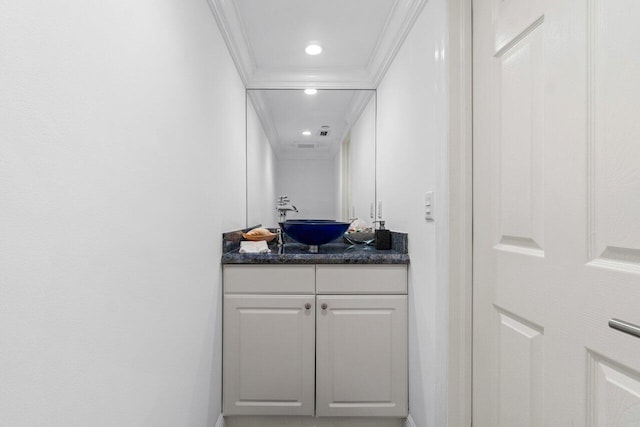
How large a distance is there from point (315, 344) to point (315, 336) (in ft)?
0.14

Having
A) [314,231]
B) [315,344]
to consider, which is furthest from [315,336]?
[314,231]

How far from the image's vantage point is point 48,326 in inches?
23.5

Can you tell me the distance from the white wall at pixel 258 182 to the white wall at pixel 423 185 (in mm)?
882

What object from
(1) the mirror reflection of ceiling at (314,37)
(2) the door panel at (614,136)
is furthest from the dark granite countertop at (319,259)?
(1) the mirror reflection of ceiling at (314,37)

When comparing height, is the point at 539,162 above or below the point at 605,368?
above

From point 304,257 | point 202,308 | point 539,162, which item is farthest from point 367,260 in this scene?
point 539,162

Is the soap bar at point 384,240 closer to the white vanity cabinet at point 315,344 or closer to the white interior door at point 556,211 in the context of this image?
the white vanity cabinet at point 315,344

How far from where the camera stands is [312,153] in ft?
8.10

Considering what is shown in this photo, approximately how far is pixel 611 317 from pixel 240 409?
5.52 ft

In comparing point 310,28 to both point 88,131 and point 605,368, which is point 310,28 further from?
point 605,368

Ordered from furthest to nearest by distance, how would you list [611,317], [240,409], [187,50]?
[240,409], [187,50], [611,317]

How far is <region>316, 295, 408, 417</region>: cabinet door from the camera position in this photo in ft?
5.79

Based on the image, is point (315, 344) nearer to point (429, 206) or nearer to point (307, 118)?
point (429, 206)

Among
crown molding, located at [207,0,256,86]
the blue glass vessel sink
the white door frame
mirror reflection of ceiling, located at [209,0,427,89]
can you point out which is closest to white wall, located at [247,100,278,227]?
crown molding, located at [207,0,256,86]
